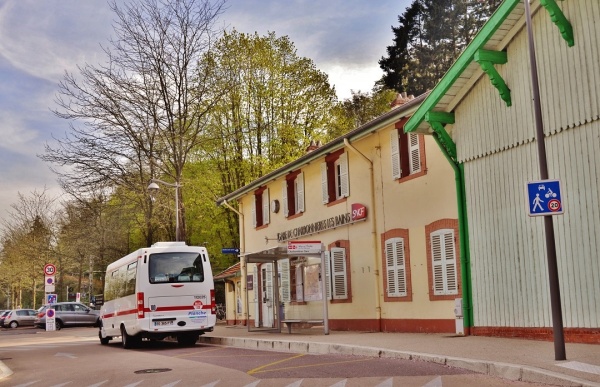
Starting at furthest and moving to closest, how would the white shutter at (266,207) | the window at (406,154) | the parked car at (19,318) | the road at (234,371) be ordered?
the parked car at (19,318)
the white shutter at (266,207)
the window at (406,154)
the road at (234,371)

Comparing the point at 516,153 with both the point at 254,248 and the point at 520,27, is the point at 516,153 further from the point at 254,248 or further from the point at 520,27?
the point at 254,248

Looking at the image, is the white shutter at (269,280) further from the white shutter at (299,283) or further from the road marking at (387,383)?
the road marking at (387,383)

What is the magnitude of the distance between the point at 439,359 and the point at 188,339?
12.9 metres

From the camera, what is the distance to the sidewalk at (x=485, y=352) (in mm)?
10102

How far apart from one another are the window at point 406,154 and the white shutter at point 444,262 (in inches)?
76.5

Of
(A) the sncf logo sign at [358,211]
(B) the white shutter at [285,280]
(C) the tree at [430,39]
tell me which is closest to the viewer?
(A) the sncf logo sign at [358,211]

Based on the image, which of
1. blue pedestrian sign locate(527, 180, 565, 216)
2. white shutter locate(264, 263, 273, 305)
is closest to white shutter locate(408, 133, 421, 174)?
blue pedestrian sign locate(527, 180, 565, 216)

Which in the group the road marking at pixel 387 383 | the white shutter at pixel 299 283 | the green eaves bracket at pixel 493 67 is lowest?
the road marking at pixel 387 383

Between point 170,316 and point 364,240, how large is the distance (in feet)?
21.2

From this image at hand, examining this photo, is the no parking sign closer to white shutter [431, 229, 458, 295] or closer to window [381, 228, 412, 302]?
window [381, 228, 412, 302]

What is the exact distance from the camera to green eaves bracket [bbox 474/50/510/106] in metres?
15.7

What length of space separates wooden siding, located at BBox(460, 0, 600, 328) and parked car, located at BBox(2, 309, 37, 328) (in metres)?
46.3

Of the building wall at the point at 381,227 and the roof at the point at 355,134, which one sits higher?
the roof at the point at 355,134

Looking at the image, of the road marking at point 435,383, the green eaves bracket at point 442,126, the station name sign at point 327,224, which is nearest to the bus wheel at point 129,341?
the station name sign at point 327,224
